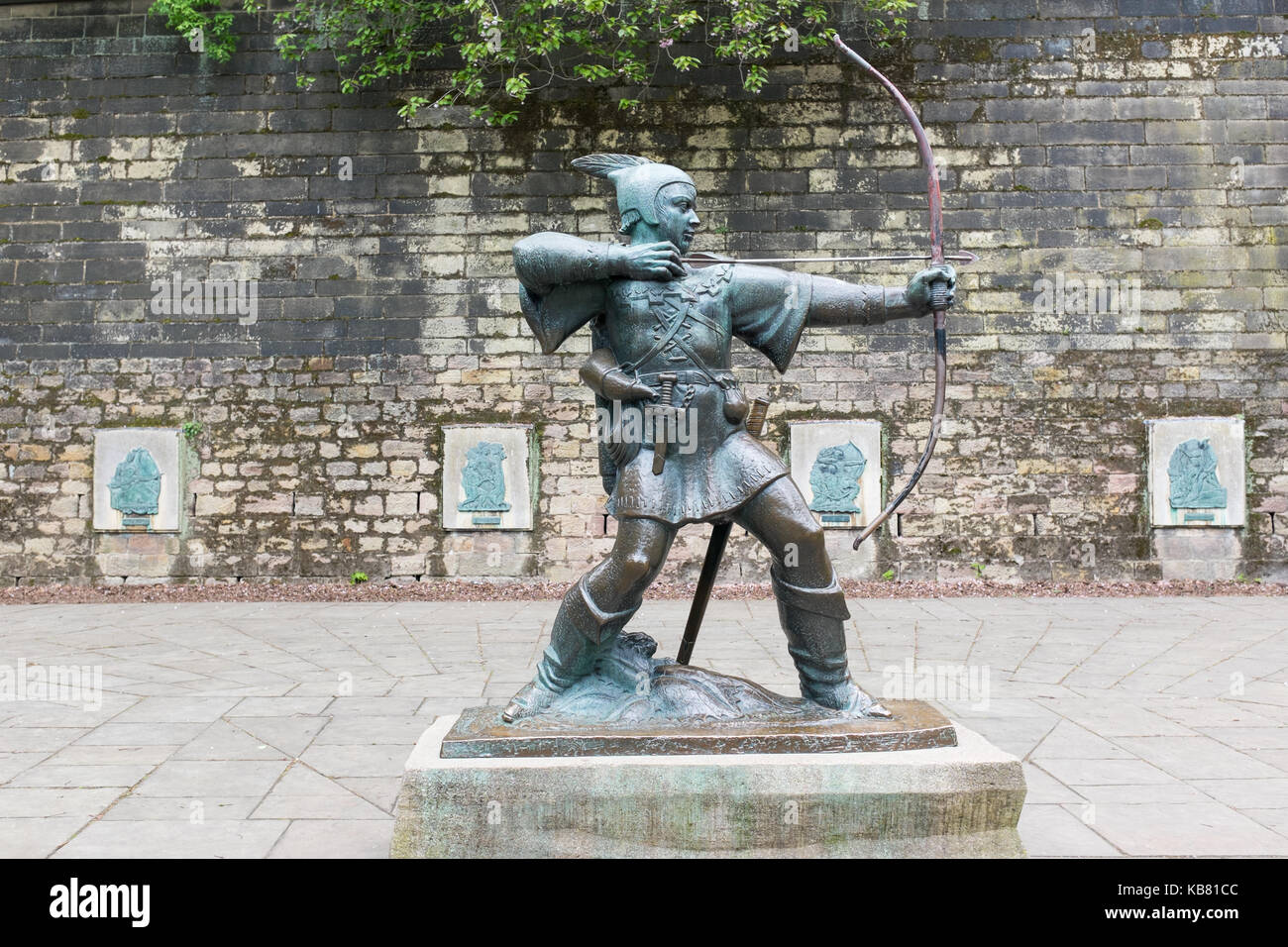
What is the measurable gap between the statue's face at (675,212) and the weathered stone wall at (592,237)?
550 cm

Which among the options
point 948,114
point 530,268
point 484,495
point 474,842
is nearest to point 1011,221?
point 948,114

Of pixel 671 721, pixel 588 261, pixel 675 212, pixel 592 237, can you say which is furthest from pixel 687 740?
pixel 592 237

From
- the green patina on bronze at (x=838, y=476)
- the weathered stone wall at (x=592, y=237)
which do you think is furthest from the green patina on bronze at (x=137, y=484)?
the green patina on bronze at (x=838, y=476)

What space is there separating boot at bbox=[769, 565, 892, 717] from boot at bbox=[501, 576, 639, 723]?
1.55ft

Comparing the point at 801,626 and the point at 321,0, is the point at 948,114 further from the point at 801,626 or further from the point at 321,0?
the point at 801,626

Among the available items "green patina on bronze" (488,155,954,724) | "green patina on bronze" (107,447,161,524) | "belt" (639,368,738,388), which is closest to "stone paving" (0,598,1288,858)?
"green patina on bronze" (488,155,954,724)

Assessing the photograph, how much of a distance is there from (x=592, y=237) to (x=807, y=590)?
20.2ft

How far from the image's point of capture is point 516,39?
26.8 ft

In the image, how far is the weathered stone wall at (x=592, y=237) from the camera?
8375 mm

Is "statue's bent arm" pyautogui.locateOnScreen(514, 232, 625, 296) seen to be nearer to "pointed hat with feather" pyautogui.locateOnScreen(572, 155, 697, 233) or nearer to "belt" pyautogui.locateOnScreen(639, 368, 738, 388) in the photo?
"pointed hat with feather" pyautogui.locateOnScreen(572, 155, 697, 233)

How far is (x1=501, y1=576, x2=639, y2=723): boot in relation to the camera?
9.19 feet

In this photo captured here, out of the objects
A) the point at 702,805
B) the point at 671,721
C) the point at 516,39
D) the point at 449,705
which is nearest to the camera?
the point at 702,805

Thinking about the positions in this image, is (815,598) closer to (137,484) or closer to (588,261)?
(588,261)

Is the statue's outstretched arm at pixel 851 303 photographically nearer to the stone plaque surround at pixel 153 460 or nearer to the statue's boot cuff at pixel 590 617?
the statue's boot cuff at pixel 590 617
